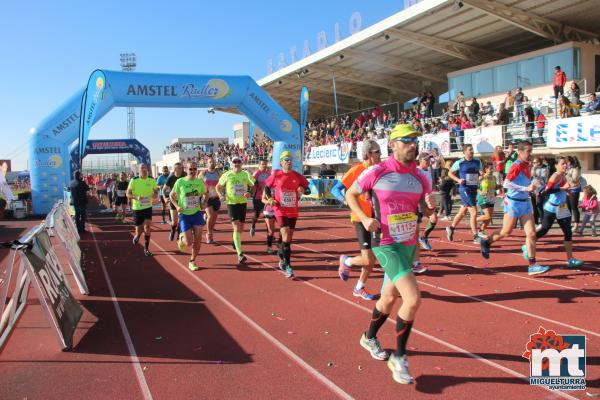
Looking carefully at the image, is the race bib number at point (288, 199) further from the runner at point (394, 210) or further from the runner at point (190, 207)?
the runner at point (394, 210)

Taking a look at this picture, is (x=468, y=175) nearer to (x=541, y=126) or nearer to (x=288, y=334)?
(x=288, y=334)

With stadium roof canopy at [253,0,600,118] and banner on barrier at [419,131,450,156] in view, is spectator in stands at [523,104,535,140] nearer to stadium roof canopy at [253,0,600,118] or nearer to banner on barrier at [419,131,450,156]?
banner on barrier at [419,131,450,156]

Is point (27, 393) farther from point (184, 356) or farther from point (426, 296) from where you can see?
point (426, 296)

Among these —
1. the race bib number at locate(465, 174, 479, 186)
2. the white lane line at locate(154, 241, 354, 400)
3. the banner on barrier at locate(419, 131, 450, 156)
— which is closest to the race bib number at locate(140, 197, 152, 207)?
the white lane line at locate(154, 241, 354, 400)

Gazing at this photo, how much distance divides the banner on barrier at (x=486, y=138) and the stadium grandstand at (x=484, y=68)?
0.04 m

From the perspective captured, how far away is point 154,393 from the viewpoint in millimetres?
3787

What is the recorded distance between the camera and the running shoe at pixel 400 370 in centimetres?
374

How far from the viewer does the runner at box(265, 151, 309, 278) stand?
25.2ft

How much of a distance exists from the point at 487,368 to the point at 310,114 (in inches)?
1755

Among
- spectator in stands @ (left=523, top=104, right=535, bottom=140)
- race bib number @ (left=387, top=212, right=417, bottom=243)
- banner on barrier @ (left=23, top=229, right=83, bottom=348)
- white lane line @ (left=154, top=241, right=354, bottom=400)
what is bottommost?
white lane line @ (left=154, top=241, right=354, bottom=400)

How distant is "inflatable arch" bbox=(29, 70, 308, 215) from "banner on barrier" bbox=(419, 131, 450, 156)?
5.52 metres

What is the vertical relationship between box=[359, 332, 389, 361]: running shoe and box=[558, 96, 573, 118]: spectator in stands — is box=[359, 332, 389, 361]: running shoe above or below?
below

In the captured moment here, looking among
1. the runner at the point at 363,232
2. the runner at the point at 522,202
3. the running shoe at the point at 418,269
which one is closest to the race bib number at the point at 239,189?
the runner at the point at 363,232

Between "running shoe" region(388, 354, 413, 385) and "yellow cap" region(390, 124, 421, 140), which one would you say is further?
"yellow cap" region(390, 124, 421, 140)
